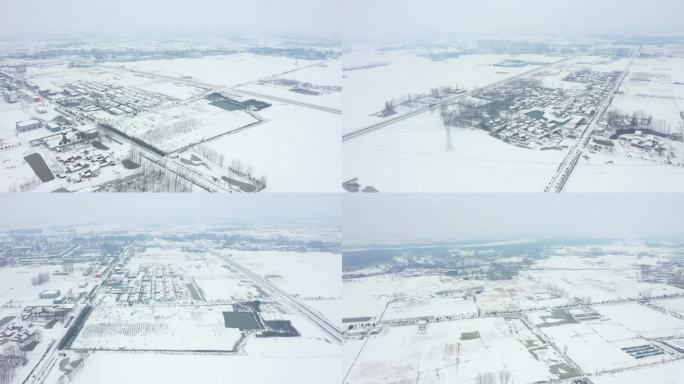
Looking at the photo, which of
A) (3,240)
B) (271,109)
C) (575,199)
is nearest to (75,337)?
(3,240)

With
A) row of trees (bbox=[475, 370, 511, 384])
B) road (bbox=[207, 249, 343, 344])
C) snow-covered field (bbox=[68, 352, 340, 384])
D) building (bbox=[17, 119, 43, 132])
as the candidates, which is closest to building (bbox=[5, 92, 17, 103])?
building (bbox=[17, 119, 43, 132])

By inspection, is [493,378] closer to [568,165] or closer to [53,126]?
[568,165]

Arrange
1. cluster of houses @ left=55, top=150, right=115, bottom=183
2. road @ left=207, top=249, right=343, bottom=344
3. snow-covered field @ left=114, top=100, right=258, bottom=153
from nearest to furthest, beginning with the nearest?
cluster of houses @ left=55, top=150, right=115, bottom=183 → snow-covered field @ left=114, top=100, right=258, bottom=153 → road @ left=207, top=249, right=343, bottom=344

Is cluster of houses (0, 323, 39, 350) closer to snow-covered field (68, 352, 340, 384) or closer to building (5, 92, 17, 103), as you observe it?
snow-covered field (68, 352, 340, 384)

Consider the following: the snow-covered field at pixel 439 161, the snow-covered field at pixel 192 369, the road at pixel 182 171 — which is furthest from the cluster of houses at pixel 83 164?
the snow-covered field at pixel 439 161

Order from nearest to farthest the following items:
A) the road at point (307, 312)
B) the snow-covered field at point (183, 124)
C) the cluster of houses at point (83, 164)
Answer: the cluster of houses at point (83, 164), the snow-covered field at point (183, 124), the road at point (307, 312)

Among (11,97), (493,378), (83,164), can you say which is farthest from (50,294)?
(493,378)

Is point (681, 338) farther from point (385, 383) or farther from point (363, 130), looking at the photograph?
point (363, 130)

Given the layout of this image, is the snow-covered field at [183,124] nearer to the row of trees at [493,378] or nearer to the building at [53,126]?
the building at [53,126]
